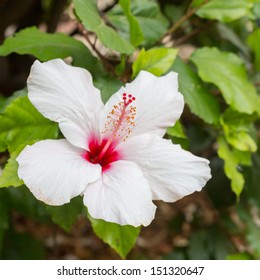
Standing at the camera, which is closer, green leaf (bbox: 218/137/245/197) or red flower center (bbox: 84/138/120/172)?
red flower center (bbox: 84/138/120/172)

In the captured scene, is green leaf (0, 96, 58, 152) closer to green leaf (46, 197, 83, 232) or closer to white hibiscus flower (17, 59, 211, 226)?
white hibiscus flower (17, 59, 211, 226)

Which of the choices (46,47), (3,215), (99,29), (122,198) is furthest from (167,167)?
(3,215)

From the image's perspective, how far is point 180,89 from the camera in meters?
1.14

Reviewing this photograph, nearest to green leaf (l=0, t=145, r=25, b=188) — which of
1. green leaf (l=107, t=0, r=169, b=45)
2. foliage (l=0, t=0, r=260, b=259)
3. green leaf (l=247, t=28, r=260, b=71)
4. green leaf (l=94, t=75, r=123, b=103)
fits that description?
foliage (l=0, t=0, r=260, b=259)

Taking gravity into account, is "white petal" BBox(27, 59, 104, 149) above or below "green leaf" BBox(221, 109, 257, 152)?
above

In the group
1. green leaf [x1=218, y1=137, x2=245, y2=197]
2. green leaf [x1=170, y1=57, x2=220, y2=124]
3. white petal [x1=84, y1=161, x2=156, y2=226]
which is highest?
white petal [x1=84, y1=161, x2=156, y2=226]

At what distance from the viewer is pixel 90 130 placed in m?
0.90

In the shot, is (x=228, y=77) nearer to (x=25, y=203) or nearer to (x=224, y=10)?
(x=224, y=10)

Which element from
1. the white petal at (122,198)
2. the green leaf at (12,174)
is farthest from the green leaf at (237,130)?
the green leaf at (12,174)

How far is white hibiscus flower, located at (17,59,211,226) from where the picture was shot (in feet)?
2.58

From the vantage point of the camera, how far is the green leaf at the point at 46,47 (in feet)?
3.49

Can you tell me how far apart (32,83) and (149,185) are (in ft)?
0.86

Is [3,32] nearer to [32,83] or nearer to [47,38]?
[47,38]

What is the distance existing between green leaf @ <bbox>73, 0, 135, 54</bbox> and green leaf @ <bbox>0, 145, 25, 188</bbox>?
10.7 inches
